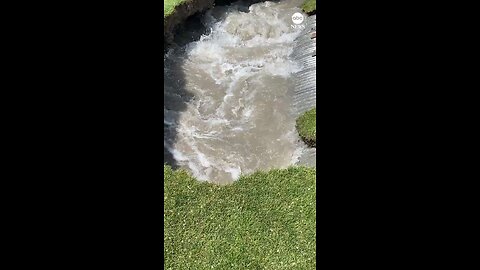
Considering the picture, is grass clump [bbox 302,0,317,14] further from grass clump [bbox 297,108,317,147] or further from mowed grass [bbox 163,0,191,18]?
grass clump [bbox 297,108,317,147]

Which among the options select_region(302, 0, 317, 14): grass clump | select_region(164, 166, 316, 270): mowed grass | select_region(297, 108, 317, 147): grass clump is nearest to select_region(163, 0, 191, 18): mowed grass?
select_region(302, 0, 317, 14): grass clump

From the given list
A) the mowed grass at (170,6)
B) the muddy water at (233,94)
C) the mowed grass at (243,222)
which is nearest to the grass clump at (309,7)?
the muddy water at (233,94)

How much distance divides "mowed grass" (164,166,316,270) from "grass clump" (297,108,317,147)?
219cm

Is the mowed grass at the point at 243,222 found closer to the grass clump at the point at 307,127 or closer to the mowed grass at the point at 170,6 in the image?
the grass clump at the point at 307,127

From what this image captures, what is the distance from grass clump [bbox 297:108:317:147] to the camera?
A: 53.0 ft

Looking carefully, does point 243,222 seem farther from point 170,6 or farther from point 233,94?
point 170,6

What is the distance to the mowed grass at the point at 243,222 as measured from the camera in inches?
461

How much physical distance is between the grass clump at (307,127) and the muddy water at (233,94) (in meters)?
0.29

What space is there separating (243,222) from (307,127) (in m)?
4.97

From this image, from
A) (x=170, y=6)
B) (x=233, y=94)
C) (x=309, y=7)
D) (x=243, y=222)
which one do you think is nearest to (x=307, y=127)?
(x=233, y=94)
